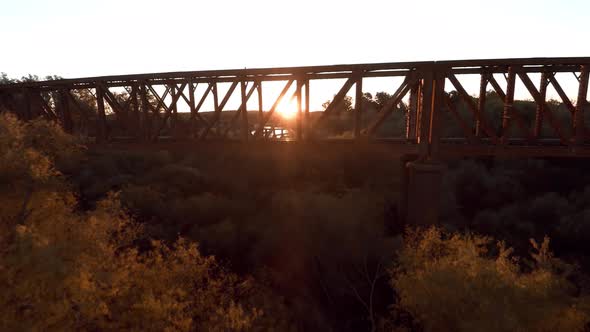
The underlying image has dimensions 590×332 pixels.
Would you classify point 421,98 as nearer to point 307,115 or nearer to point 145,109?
point 307,115

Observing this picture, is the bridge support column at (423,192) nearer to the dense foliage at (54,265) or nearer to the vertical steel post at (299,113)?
the vertical steel post at (299,113)

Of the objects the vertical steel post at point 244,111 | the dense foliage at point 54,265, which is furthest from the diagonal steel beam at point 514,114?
the dense foliage at point 54,265

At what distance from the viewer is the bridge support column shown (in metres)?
12.0

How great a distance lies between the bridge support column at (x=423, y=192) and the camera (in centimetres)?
1200

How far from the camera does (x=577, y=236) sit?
19984 millimetres

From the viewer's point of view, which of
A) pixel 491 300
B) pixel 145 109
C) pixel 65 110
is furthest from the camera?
pixel 65 110

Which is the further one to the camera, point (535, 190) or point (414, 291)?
point (535, 190)

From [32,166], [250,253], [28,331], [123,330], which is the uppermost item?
[32,166]

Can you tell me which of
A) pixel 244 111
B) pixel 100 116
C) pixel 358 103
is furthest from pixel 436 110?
pixel 100 116

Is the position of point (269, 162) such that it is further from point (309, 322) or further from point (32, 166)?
point (32, 166)

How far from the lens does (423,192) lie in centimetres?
1229

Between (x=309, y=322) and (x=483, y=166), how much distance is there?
22.6 m

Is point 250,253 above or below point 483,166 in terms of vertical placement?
below

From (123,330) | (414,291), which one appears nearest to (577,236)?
(414,291)
